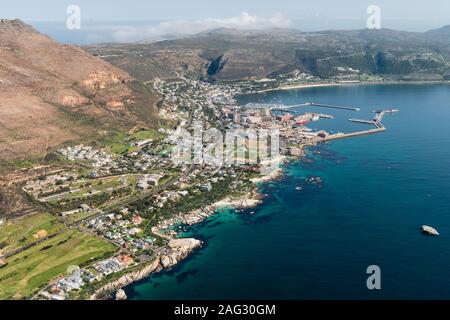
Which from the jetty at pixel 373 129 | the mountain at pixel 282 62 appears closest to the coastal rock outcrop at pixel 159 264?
the jetty at pixel 373 129

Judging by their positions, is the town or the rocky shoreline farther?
the town

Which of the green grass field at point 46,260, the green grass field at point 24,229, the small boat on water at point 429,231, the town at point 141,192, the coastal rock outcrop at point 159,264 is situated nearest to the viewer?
the green grass field at point 46,260

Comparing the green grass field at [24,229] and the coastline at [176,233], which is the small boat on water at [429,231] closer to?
the coastline at [176,233]

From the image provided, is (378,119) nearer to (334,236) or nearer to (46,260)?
(334,236)

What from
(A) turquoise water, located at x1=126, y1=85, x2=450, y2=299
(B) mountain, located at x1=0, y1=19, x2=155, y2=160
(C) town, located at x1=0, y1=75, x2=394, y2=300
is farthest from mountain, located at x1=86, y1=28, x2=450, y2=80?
(A) turquoise water, located at x1=126, y1=85, x2=450, y2=299

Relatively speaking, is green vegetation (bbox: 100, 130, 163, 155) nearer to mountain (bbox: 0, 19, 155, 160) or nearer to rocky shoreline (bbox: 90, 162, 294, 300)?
mountain (bbox: 0, 19, 155, 160)
